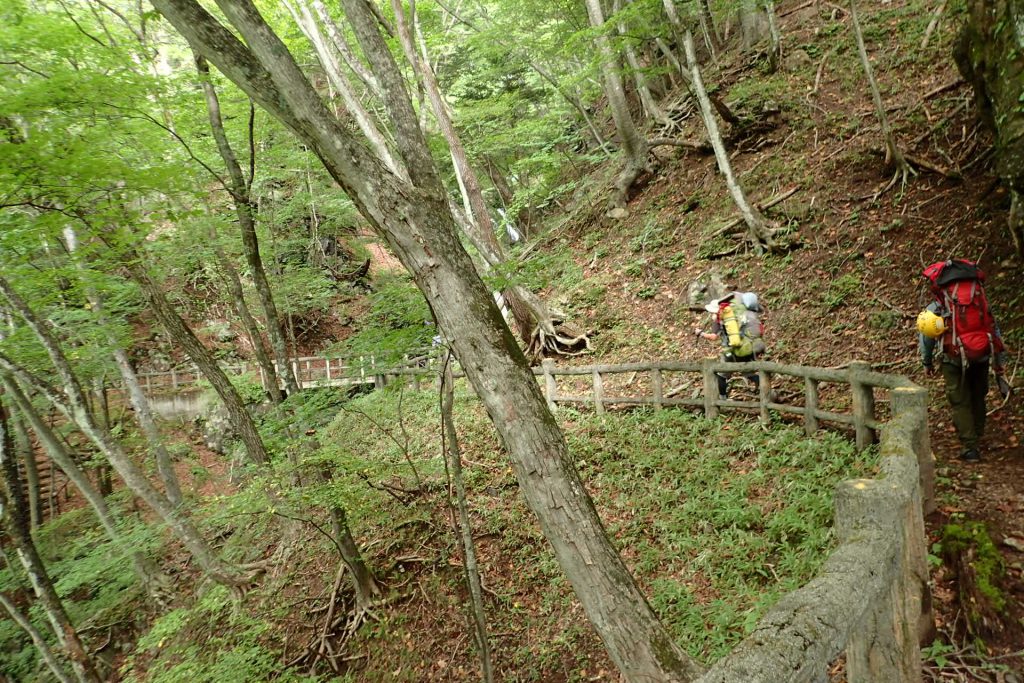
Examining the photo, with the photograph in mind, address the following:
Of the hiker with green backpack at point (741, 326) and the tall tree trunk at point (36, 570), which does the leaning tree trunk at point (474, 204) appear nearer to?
the hiker with green backpack at point (741, 326)

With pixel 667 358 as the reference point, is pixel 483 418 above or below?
below

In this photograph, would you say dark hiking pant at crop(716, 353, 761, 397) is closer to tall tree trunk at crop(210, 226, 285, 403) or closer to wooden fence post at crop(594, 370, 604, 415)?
wooden fence post at crop(594, 370, 604, 415)

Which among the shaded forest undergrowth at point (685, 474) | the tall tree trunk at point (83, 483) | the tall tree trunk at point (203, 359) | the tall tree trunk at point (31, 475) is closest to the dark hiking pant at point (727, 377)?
the shaded forest undergrowth at point (685, 474)

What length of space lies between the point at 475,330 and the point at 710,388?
17.2ft

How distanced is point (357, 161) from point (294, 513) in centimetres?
555

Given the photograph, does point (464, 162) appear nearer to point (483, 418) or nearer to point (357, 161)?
point (483, 418)

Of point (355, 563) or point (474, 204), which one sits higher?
point (474, 204)

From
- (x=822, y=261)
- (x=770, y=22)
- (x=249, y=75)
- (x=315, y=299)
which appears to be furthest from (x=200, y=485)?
(x=770, y=22)

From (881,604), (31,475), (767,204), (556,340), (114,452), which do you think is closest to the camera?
(881,604)

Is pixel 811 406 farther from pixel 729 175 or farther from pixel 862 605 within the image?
pixel 729 175

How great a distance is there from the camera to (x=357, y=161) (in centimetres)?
299

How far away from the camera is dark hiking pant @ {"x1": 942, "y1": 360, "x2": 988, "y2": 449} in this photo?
4781 millimetres

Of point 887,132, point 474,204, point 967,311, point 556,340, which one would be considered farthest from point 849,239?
point 474,204

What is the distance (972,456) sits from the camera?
4742 mm
